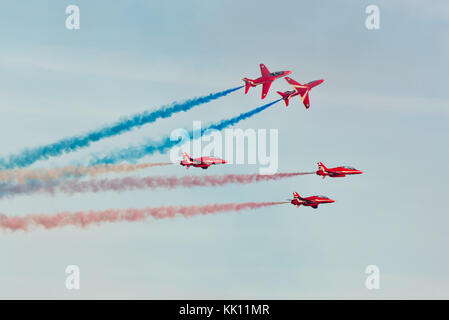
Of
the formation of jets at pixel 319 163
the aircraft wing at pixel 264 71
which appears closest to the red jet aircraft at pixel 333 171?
the formation of jets at pixel 319 163

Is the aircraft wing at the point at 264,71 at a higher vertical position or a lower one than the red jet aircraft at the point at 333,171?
higher

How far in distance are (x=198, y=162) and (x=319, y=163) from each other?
805 inches

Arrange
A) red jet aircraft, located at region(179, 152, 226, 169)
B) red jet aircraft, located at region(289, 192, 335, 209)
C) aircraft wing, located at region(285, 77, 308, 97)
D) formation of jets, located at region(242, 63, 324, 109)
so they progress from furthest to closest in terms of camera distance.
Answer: aircraft wing, located at region(285, 77, 308, 97) < formation of jets, located at region(242, 63, 324, 109) < red jet aircraft, located at region(289, 192, 335, 209) < red jet aircraft, located at region(179, 152, 226, 169)

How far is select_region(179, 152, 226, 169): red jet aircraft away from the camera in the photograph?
320 feet

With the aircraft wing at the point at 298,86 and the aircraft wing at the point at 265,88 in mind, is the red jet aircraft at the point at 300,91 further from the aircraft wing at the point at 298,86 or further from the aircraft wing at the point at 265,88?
the aircraft wing at the point at 265,88

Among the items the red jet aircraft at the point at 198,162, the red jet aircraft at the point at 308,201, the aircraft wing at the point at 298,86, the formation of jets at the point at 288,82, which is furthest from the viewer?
the aircraft wing at the point at 298,86

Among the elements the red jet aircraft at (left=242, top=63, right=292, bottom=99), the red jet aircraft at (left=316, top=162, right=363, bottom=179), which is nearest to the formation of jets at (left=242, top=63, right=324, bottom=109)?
the red jet aircraft at (left=242, top=63, right=292, bottom=99)

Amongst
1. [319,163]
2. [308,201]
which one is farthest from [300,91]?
[308,201]

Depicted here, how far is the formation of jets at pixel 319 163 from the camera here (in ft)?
322

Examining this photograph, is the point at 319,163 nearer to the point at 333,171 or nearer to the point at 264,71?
the point at 333,171

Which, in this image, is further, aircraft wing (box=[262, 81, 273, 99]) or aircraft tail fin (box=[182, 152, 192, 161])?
aircraft wing (box=[262, 81, 273, 99])

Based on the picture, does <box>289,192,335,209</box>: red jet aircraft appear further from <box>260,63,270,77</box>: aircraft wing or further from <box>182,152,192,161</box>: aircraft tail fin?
<box>260,63,270,77</box>: aircraft wing

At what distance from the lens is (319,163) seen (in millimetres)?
102438
